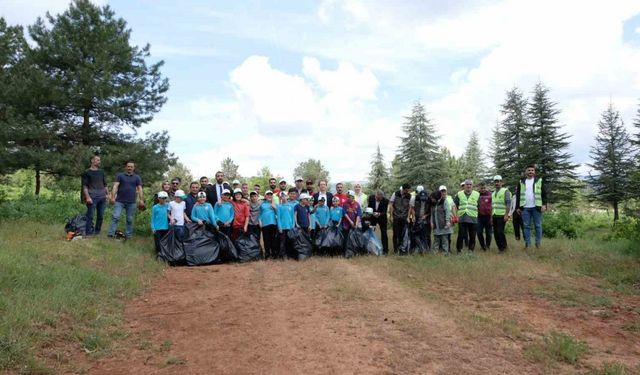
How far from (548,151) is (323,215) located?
27746mm

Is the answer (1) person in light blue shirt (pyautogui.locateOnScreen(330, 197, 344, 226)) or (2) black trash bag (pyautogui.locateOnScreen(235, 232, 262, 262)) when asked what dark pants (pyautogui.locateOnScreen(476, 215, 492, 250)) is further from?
(2) black trash bag (pyautogui.locateOnScreen(235, 232, 262, 262))

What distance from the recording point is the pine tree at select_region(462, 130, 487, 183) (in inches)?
1811

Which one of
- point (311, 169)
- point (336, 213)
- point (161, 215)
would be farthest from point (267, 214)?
point (311, 169)

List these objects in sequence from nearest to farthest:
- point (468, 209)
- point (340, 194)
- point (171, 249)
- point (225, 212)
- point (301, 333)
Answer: point (301, 333), point (171, 249), point (225, 212), point (468, 209), point (340, 194)

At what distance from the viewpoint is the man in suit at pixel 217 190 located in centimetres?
994

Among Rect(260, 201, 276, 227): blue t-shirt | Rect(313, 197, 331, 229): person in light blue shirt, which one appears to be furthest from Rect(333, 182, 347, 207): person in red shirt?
Rect(260, 201, 276, 227): blue t-shirt

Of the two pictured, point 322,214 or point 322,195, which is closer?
point 322,214

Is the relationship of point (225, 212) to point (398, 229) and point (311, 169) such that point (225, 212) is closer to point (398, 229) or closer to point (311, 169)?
point (398, 229)

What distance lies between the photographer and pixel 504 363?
3891mm

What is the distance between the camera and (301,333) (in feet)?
15.4

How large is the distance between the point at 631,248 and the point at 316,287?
7523mm

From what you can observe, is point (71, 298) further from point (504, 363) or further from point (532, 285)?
point (532, 285)

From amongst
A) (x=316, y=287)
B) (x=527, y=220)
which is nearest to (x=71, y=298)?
(x=316, y=287)

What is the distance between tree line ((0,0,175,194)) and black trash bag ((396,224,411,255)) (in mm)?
12463
